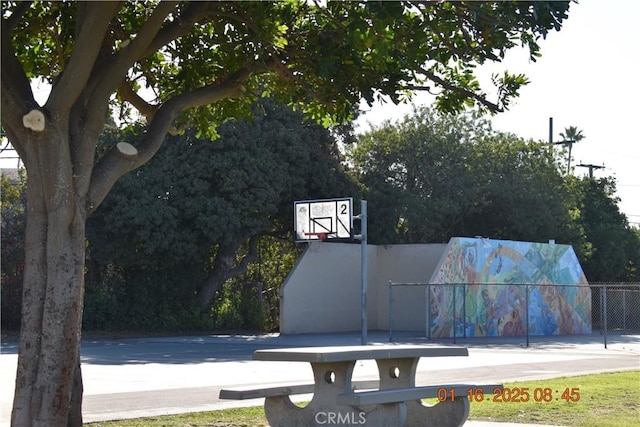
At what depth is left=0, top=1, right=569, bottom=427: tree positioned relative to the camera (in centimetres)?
872

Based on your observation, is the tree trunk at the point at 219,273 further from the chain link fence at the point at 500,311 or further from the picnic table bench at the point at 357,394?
the picnic table bench at the point at 357,394

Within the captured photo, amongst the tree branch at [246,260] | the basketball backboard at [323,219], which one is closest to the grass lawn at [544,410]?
the basketball backboard at [323,219]

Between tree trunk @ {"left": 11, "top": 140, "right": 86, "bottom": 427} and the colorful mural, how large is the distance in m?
24.2

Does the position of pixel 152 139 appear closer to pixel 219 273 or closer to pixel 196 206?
pixel 196 206

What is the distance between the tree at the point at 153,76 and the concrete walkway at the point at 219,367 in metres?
3.22

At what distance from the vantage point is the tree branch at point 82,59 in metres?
8.94

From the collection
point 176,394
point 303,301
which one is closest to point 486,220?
point 303,301

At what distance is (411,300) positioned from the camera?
38.8m

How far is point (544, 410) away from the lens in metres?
12.4

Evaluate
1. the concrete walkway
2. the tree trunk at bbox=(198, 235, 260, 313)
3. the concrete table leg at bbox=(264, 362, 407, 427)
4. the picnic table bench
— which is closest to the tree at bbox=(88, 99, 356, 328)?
the tree trunk at bbox=(198, 235, 260, 313)

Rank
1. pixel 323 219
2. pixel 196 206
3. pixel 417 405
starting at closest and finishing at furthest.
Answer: pixel 417 405 → pixel 323 219 → pixel 196 206

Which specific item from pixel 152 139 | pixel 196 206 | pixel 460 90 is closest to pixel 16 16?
pixel 152 139

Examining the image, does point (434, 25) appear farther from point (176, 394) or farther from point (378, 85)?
point (176, 394)

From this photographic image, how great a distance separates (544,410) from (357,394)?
13.1 feet
